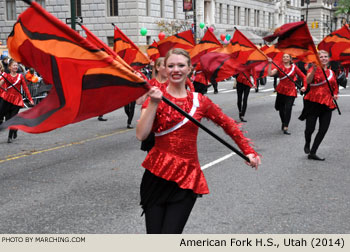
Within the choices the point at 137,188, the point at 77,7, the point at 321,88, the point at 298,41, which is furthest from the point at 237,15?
the point at 137,188

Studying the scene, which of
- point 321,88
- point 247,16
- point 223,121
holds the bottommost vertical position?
point 321,88

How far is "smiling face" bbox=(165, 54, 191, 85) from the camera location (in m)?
3.69

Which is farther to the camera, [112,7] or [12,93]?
[112,7]

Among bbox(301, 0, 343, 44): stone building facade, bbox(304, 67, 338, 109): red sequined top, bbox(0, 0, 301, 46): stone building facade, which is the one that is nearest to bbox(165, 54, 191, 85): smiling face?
bbox(304, 67, 338, 109): red sequined top

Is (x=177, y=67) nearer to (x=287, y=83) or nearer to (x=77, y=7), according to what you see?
(x=287, y=83)

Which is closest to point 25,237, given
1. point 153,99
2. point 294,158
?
point 153,99

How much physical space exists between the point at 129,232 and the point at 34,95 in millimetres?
14142

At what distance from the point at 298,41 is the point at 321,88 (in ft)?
4.15

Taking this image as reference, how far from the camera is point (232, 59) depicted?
9.06 meters

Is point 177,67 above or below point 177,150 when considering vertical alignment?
above

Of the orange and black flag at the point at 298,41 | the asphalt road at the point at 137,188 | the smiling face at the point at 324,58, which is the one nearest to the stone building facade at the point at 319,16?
the asphalt road at the point at 137,188

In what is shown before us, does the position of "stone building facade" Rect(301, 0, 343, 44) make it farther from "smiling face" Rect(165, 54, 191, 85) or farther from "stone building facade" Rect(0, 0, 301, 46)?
"smiling face" Rect(165, 54, 191, 85)

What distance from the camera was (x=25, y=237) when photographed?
15.1 feet

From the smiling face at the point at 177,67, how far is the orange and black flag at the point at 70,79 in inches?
12.6
